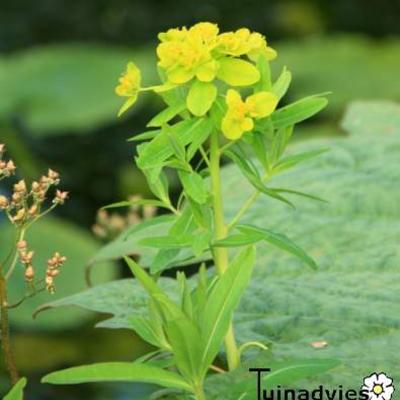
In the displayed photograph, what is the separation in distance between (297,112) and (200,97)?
11 cm

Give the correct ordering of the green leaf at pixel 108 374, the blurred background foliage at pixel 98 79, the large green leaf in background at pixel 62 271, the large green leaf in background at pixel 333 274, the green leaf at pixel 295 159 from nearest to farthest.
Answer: the green leaf at pixel 108 374
the green leaf at pixel 295 159
the large green leaf in background at pixel 333 274
the large green leaf in background at pixel 62 271
the blurred background foliage at pixel 98 79

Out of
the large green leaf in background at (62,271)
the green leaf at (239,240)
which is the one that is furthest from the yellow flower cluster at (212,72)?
the large green leaf in background at (62,271)

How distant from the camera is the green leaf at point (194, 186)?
120 cm

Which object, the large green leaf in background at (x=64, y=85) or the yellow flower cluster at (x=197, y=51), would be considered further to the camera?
the large green leaf in background at (x=64, y=85)

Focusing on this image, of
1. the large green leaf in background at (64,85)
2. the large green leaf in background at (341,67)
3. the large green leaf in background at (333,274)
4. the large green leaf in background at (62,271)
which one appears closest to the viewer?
the large green leaf in background at (333,274)

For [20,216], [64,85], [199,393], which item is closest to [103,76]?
[64,85]

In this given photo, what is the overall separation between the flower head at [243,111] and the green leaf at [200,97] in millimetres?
19

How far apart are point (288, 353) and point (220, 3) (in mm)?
4914

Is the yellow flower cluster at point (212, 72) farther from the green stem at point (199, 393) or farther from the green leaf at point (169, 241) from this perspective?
the green stem at point (199, 393)

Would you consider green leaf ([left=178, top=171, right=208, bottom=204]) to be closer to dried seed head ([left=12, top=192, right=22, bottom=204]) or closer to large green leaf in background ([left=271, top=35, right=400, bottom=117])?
dried seed head ([left=12, top=192, right=22, bottom=204])

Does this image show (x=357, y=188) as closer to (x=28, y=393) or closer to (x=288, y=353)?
(x=288, y=353)

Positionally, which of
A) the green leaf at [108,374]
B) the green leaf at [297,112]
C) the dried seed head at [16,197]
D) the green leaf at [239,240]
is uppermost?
the green leaf at [297,112]

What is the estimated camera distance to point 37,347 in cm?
402

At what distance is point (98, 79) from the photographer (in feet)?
17.2
